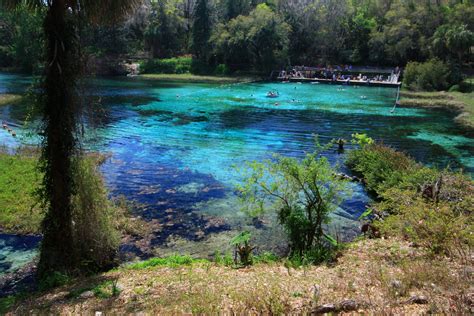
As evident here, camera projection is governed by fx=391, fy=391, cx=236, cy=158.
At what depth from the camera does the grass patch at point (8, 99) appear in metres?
44.5

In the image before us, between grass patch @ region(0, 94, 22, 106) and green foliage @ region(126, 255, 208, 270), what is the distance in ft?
132

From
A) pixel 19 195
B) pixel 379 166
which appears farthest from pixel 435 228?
pixel 19 195

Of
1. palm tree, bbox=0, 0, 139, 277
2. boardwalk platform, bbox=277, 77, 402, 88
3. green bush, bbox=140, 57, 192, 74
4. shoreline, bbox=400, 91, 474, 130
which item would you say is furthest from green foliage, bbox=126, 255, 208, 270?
green bush, bbox=140, 57, 192, 74

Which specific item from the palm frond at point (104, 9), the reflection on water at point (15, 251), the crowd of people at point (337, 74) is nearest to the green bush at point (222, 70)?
the crowd of people at point (337, 74)

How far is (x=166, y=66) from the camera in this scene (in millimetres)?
88875

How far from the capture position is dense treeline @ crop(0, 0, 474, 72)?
79.1 metres

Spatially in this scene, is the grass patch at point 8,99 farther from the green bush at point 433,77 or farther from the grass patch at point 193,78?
the green bush at point 433,77

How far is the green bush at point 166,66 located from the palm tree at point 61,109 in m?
79.4

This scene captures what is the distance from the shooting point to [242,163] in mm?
25062

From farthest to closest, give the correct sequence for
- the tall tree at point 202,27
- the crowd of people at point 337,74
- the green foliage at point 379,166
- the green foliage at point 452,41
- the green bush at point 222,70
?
the tall tree at point 202,27 < the green bush at point 222,70 < the crowd of people at point 337,74 < the green foliage at point 452,41 < the green foliage at point 379,166

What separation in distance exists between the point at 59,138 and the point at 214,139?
21.7 m

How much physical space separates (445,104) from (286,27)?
46995mm

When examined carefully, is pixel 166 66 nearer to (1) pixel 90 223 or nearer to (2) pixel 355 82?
(2) pixel 355 82

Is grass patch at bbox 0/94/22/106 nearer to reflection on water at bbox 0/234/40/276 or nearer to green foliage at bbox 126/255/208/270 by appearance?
reflection on water at bbox 0/234/40/276
